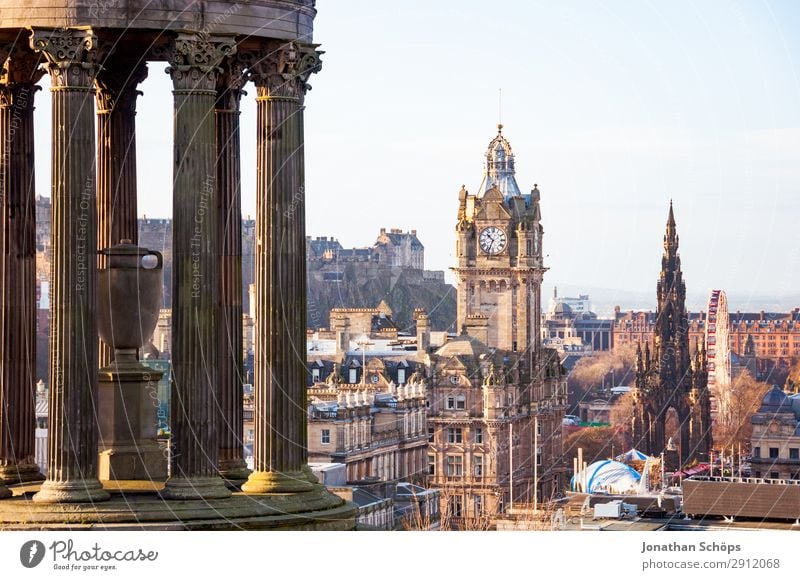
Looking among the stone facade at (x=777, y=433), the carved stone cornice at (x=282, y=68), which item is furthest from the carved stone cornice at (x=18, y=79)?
the stone facade at (x=777, y=433)

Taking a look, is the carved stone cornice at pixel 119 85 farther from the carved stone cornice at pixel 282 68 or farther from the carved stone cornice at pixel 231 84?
the carved stone cornice at pixel 282 68

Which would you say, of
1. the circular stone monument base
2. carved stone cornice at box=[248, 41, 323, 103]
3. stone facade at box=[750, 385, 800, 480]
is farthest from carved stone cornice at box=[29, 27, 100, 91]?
stone facade at box=[750, 385, 800, 480]

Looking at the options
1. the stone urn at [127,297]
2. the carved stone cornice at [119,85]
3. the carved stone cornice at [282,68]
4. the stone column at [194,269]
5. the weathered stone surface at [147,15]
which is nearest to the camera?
the weathered stone surface at [147,15]

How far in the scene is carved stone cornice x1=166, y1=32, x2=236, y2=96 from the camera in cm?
3628

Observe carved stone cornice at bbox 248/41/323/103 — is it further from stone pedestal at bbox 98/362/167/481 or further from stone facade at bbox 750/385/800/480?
stone facade at bbox 750/385/800/480

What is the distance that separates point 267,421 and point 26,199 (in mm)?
4908

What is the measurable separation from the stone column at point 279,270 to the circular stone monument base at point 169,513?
42cm

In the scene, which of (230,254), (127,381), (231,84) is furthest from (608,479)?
(127,381)

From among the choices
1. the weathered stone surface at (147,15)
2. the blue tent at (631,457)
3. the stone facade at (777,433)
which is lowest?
the blue tent at (631,457)

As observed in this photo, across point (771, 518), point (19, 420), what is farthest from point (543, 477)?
point (19, 420)

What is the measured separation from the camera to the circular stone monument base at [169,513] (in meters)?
35.6

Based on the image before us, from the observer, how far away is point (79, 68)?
118ft

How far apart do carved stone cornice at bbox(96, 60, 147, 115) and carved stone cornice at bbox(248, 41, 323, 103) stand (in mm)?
2531
